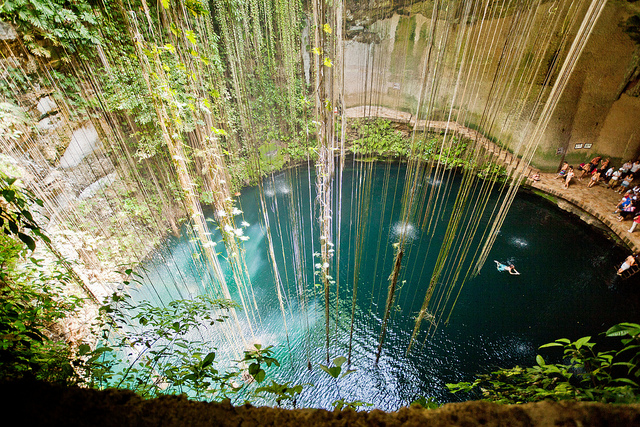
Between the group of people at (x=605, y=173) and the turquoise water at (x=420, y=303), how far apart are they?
1510 mm

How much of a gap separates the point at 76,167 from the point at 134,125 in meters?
1.42

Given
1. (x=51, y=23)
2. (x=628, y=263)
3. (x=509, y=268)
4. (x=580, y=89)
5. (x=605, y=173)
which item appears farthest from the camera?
(x=605, y=173)

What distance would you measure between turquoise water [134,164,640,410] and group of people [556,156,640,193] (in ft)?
4.96

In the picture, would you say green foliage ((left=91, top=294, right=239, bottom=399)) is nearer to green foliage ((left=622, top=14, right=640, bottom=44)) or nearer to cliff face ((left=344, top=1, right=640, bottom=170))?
cliff face ((left=344, top=1, right=640, bottom=170))

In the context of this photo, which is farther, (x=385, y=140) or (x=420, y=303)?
(x=385, y=140)

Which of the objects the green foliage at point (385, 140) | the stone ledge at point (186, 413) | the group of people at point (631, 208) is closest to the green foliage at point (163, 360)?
the stone ledge at point (186, 413)

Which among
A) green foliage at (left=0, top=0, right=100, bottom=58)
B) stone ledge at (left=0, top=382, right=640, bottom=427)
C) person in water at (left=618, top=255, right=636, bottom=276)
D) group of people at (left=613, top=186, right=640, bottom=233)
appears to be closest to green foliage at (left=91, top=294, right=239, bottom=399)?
stone ledge at (left=0, top=382, right=640, bottom=427)

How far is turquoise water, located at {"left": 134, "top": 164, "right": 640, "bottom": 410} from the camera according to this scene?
14.9 feet

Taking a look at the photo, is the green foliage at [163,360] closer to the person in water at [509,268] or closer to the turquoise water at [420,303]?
the turquoise water at [420,303]

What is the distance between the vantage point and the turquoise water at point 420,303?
14.9 feet

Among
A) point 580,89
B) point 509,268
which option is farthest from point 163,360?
point 580,89

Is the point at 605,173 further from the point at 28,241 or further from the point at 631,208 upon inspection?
the point at 28,241

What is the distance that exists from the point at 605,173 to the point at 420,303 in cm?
748

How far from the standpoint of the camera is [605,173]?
7.53m
